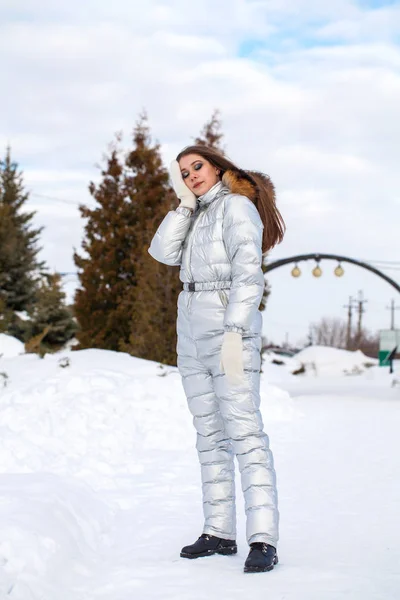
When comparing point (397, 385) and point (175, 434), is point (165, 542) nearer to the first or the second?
point (175, 434)

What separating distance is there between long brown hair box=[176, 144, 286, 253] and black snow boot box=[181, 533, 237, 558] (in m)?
1.61

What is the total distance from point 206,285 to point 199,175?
2.24 ft

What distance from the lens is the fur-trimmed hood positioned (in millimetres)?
4586

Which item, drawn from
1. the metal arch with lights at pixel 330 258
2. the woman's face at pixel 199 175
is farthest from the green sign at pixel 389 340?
the woman's face at pixel 199 175

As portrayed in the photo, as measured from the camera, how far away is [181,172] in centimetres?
480

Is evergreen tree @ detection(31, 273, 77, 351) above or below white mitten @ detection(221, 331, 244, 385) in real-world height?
below

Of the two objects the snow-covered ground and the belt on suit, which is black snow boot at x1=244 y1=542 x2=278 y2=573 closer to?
the snow-covered ground

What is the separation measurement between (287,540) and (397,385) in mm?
22280

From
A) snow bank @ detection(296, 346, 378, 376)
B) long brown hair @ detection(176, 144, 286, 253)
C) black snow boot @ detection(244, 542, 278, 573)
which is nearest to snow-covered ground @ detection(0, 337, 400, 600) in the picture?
black snow boot @ detection(244, 542, 278, 573)

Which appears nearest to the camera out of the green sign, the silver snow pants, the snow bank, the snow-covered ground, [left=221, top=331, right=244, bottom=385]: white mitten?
the snow-covered ground

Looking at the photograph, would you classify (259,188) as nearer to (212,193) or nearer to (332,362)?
(212,193)

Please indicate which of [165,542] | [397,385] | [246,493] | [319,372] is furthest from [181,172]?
[319,372]

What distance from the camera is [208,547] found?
4500 millimetres

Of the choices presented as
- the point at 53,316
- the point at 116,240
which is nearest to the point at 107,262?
the point at 116,240
